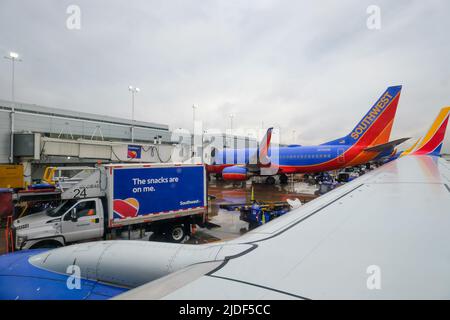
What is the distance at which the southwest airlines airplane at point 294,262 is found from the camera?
106 cm

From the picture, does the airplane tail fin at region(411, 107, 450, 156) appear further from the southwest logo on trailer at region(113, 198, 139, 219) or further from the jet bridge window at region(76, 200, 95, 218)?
the jet bridge window at region(76, 200, 95, 218)

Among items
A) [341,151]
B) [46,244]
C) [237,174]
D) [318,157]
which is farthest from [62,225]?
[341,151]

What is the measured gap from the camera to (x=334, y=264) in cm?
129

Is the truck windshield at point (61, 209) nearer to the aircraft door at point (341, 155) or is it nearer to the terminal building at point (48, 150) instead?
the terminal building at point (48, 150)

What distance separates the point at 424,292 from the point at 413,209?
6.08 feet

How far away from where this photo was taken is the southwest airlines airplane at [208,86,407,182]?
1656 cm

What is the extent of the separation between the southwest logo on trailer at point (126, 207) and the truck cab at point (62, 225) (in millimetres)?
489

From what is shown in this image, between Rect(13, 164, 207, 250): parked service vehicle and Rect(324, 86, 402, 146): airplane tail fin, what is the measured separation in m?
15.7

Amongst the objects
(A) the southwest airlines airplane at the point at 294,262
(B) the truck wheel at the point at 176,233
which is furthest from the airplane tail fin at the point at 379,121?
(B) the truck wheel at the point at 176,233

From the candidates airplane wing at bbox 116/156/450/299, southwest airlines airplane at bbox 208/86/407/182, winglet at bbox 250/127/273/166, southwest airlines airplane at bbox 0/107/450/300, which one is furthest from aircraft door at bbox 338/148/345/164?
airplane wing at bbox 116/156/450/299

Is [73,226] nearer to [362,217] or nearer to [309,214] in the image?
[309,214]

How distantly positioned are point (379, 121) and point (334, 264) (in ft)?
65.0

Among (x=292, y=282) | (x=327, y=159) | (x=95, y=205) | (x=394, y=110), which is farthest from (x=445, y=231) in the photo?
(x=394, y=110)

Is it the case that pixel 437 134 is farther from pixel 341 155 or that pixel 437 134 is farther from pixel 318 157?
pixel 318 157
